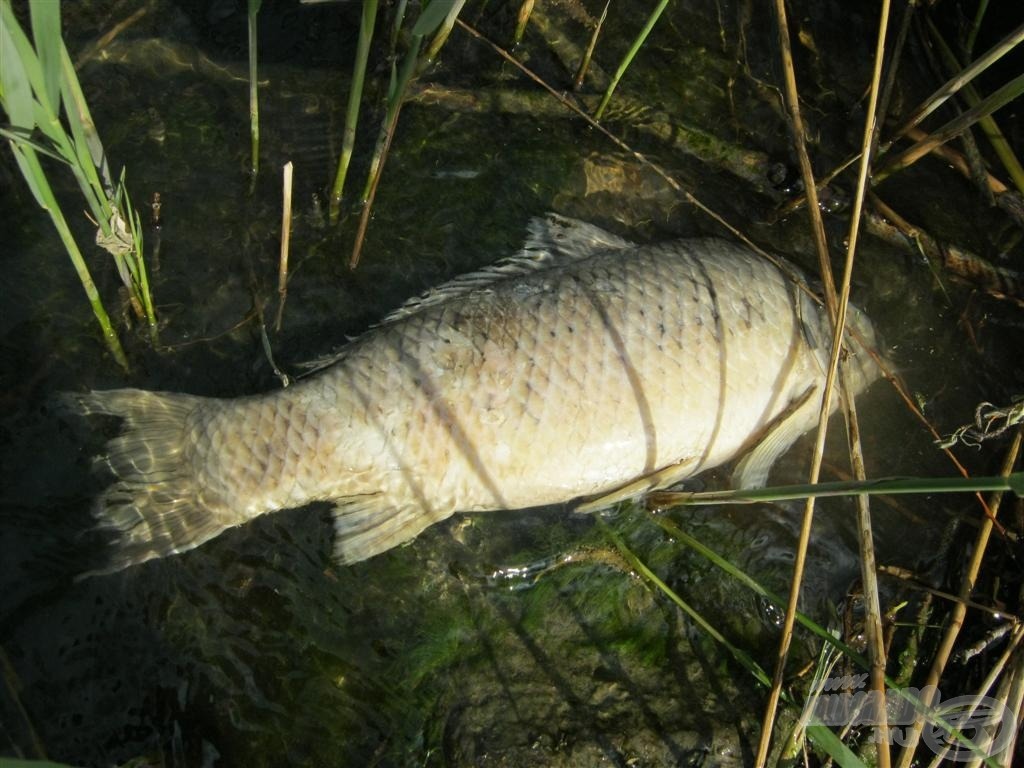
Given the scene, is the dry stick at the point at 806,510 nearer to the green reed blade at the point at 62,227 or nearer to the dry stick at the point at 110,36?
the green reed blade at the point at 62,227

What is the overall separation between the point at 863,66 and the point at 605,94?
1571 millimetres

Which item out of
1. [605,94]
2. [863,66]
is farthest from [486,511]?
[863,66]

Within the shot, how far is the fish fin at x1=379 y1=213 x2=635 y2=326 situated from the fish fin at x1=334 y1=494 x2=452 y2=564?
0.70 metres

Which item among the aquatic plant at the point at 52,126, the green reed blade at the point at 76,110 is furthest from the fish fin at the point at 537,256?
the green reed blade at the point at 76,110

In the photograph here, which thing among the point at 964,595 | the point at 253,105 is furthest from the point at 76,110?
the point at 964,595

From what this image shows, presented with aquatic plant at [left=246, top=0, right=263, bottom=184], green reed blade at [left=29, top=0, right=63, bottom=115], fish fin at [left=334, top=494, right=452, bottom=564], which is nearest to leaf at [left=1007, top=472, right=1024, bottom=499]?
fish fin at [left=334, top=494, right=452, bottom=564]

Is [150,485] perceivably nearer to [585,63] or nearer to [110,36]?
[110,36]

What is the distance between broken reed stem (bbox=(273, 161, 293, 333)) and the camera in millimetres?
3102

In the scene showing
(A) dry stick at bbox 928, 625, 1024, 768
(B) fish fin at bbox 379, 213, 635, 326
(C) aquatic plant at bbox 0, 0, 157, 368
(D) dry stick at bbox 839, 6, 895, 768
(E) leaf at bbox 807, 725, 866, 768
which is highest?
(C) aquatic plant at bbox 0, 0, 157, 368

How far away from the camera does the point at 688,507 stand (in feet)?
11.0

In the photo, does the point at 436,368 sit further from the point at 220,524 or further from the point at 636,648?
the point at 636,648

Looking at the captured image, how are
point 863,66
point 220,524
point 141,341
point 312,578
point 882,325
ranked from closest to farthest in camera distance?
point 220,524, point 312,578, point 141,341, point 882,325, point 863,66

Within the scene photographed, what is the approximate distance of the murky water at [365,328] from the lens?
288 centimetres

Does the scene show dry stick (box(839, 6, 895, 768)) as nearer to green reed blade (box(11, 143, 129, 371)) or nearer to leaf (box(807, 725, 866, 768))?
leaf (box(807, 725, 866, 768))
